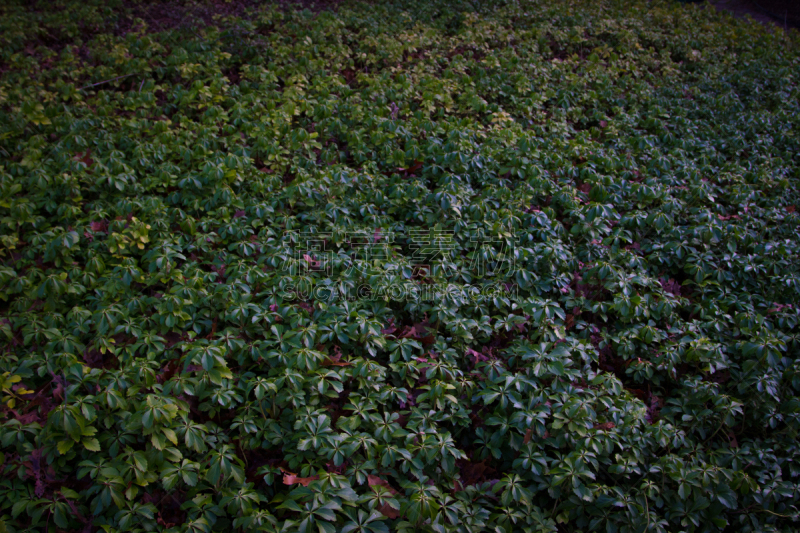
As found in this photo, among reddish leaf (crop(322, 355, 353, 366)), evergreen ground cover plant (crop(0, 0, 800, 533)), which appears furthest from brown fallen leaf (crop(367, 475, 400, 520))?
reddish leaf (crop(322, 355, 353, 366))

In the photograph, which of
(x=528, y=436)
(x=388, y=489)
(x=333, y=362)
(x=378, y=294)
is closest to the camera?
(x=388, y=489)

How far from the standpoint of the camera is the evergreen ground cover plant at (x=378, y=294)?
234 centimetres

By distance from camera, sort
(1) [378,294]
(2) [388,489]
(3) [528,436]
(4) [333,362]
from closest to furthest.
→ (2) [388,489], (3) [528,436], (4) [333,362], (1) [378,294]

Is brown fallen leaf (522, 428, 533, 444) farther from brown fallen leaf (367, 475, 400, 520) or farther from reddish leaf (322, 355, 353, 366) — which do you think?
reddish leaf (322, 355, 353, 366)

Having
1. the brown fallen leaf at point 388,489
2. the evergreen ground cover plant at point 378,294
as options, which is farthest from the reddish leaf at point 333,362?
the brown fallen leaf at point 388,489

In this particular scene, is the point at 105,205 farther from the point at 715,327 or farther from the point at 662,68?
the point at 662,68

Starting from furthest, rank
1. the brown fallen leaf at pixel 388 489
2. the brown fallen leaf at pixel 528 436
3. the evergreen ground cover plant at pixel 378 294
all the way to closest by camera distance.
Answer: the brown fallen leaf at pixel 528 436
the evergreen ground cover plant at pixel 378 294
the brown fallen leaf at pixel 388 489

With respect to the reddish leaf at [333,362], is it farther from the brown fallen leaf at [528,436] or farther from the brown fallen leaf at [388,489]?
the brown fallen leaf at [528,436]

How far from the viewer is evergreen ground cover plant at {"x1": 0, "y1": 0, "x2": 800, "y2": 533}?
2.34m

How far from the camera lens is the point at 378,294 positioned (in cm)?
319

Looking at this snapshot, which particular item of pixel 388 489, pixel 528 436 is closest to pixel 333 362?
pixel 388 489

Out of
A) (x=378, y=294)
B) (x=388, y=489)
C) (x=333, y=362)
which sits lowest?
(x=388, y=489)

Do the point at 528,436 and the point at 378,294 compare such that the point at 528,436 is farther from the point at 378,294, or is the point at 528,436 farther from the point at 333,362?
the point at 378,294

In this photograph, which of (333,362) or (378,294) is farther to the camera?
(378,294)
